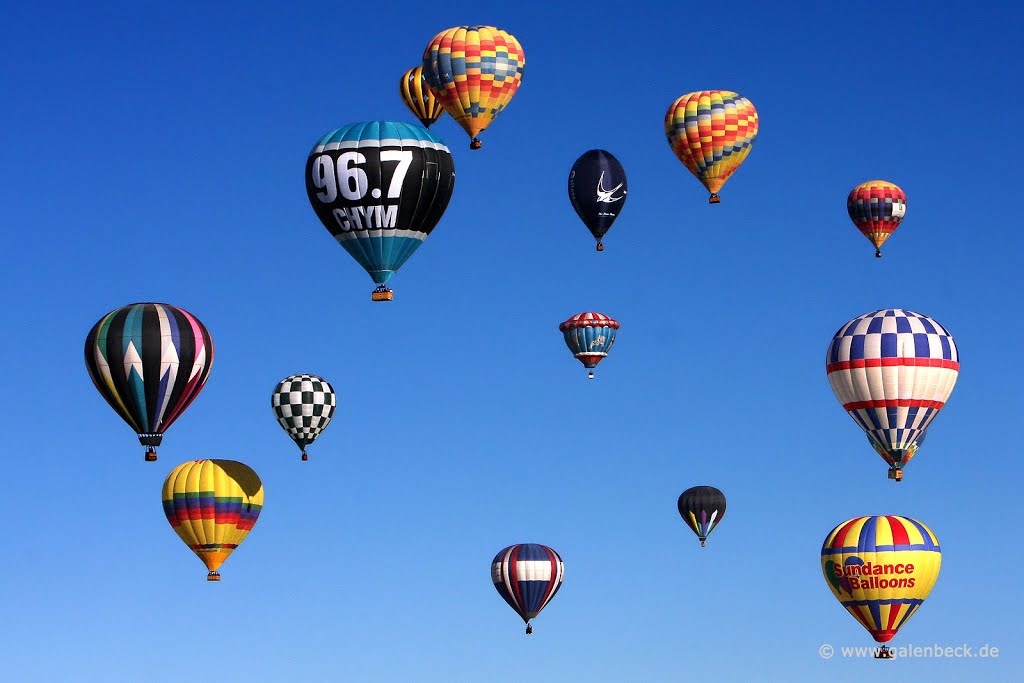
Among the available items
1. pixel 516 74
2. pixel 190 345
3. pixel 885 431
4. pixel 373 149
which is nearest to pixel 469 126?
pixel 516 74

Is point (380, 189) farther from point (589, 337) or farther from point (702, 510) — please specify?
point (702, 510)

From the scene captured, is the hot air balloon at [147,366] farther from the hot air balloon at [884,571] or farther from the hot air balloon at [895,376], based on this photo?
the hot air balloon at [884,571]

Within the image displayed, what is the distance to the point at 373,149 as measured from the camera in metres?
52.6

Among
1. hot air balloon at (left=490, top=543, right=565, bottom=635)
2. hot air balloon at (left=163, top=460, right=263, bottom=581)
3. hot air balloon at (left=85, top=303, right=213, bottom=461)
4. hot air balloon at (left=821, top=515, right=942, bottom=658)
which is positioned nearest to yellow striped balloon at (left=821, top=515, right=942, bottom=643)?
hot air balloon at (left=821, top=515, right=942, bottom=658)

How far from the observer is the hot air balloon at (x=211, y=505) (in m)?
60.5

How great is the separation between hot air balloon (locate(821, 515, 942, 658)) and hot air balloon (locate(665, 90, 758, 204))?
12.9 meters

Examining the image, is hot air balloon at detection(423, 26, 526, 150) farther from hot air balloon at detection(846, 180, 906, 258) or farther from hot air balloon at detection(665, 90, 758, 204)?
hot air balloon at detection(846, 180, 906, 258)

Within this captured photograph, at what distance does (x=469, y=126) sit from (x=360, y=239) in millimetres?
6973

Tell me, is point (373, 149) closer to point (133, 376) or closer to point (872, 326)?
point (133, 376)

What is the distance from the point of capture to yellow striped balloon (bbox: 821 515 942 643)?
5697cm

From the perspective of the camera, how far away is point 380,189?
2068 inches

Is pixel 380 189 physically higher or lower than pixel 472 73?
lower

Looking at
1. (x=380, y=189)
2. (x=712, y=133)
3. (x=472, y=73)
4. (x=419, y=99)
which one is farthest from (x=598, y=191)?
(x=380, y=189)

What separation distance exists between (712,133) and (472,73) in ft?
31.5
